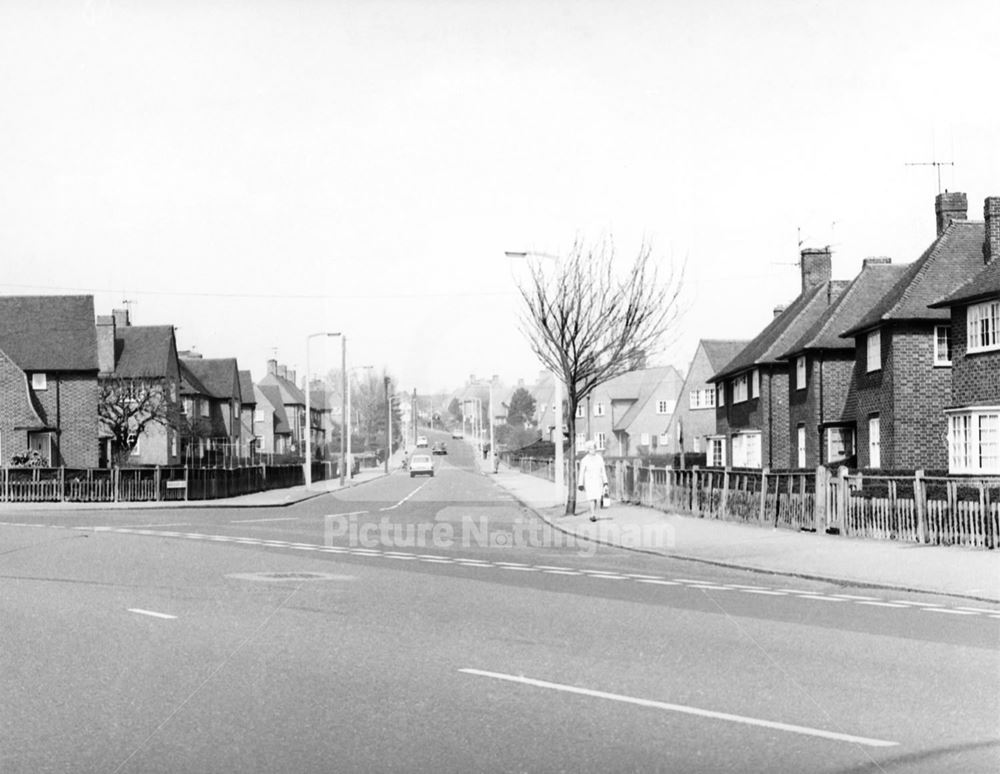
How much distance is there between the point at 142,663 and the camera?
29.9 ft

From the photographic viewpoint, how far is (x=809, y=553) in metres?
19.0

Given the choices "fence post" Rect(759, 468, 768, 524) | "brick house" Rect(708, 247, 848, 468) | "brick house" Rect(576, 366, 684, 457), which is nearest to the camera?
"fence post" Rect(759, 468, 768, 524)

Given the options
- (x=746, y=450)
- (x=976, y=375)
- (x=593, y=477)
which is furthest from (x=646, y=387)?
(x=593, y=477)

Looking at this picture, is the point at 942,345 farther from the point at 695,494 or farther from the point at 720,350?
the point at 720,350

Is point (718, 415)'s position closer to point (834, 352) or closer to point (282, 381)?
point (834, 352)

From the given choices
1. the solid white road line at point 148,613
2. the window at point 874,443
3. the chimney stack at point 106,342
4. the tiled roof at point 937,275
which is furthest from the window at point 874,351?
the chimney stack at point 106,342

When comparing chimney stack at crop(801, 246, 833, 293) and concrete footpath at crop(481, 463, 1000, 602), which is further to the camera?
chimney stack at crop(801, 246, 833, 293)

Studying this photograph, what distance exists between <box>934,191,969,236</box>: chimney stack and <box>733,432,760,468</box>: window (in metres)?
14.5

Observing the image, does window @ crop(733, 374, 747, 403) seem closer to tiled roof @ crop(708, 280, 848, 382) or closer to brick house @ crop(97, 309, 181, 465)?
tiled roof @ crop(708, 280, 848, 382)

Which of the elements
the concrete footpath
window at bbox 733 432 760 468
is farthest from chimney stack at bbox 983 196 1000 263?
window at bbox 733 432 760 468

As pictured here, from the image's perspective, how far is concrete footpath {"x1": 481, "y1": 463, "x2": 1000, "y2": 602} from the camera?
1525 cm

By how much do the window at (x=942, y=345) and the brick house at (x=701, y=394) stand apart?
3232 centimetres

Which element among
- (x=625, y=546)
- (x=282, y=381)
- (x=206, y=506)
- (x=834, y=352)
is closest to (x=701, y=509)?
(x=625, y=546)

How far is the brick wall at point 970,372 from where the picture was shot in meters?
28.7
